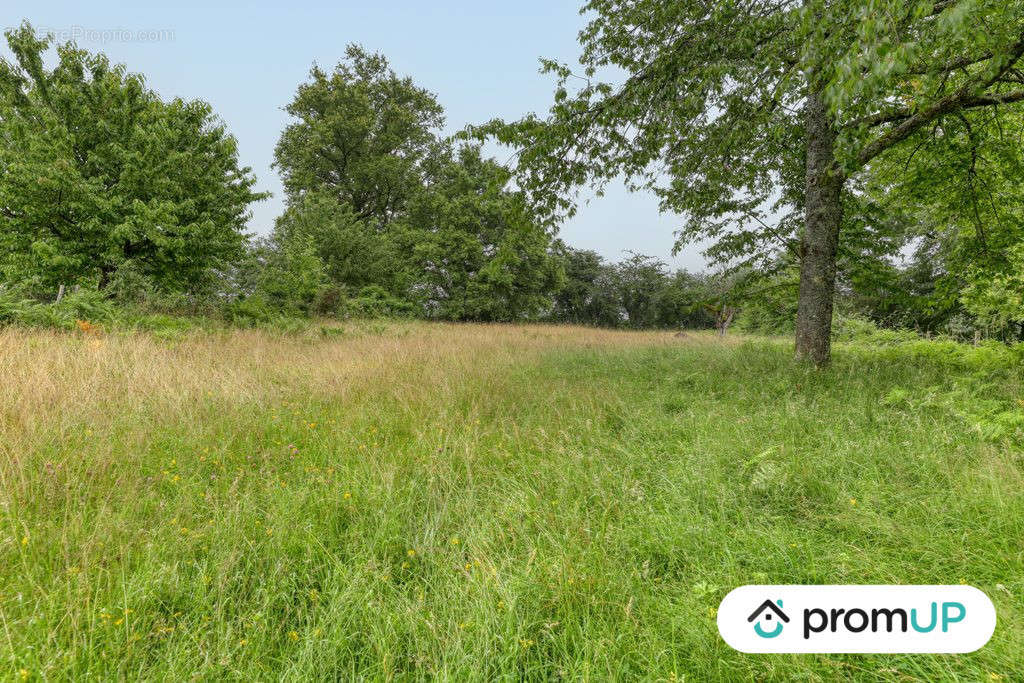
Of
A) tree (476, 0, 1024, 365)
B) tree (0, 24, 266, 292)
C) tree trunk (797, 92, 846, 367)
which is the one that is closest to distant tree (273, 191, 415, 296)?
tree (0, 24, 266, 292)

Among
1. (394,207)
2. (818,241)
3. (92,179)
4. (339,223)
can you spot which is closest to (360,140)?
(394,207)

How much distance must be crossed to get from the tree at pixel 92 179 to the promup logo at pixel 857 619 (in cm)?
1434

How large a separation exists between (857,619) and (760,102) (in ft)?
23.1

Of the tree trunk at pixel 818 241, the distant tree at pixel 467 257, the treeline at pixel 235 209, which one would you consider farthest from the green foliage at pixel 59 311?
the distant tree at pixel 467 257

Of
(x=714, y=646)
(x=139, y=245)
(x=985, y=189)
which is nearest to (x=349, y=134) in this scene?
(x=139, y=245)

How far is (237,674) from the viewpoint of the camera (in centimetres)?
143

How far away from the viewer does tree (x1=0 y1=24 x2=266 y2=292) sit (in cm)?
1012

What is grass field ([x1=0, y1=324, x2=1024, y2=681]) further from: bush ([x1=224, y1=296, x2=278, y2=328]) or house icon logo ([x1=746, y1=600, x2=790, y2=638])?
bush ([x1=224, y1=296, x2=278, y2=328])

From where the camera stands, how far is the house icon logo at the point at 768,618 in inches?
61.5

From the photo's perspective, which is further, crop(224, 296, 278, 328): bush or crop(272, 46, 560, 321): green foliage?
crop(272, 46, 560, 321): green foliage

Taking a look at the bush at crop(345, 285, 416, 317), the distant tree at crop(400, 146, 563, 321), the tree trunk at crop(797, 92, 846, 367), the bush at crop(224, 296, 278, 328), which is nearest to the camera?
the tree trunk at crop(797, 92, 846, 367)

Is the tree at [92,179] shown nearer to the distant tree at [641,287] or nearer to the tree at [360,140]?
the tree at [360,140]

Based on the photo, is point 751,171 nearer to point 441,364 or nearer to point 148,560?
point 441,364

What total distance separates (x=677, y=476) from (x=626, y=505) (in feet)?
1.85
